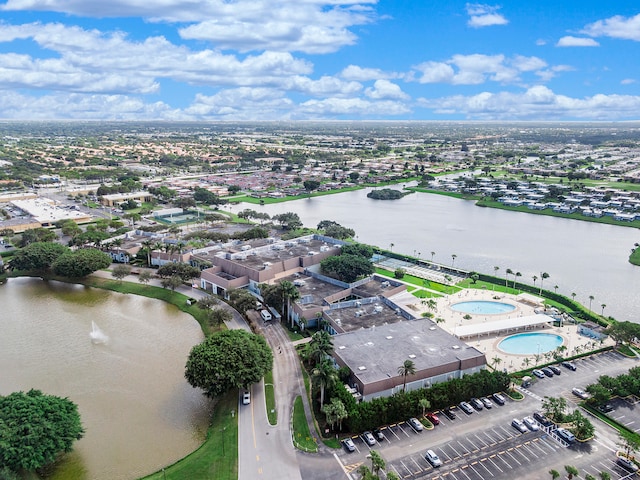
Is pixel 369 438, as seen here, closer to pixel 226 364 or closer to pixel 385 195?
pixel 226 364

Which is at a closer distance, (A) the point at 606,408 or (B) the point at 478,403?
(A) the point at 606,408

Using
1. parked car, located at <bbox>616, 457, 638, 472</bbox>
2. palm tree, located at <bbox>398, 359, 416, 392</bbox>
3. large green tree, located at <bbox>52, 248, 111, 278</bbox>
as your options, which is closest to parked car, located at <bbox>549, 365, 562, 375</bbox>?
parked car, located at <bbox>616, 457, 638, 472</bbox>

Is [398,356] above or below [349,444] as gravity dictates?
above

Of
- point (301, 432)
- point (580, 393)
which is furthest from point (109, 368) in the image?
point (580, 393)

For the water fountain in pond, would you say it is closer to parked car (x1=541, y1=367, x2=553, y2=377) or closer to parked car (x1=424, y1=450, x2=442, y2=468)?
parked car (x1=424, y1=450, x2=442, y2=468)

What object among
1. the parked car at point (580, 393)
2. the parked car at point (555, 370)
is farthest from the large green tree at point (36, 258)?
the parked car at point (580, 393)

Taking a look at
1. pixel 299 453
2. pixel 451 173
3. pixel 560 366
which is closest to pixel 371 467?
pixel 299 453

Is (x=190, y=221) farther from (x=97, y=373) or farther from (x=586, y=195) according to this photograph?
(x=586, y=195)
